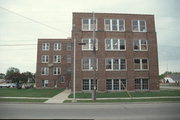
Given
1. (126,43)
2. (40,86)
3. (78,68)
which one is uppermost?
(126,43)

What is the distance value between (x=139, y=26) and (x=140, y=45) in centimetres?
342

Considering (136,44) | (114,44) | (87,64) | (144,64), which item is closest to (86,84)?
(87,64)

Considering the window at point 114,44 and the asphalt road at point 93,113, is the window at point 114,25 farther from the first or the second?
the asphalt road at point 93,113

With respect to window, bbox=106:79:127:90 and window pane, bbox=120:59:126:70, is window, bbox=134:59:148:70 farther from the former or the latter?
window, bbox=106:79:127:90

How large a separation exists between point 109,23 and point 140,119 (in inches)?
854

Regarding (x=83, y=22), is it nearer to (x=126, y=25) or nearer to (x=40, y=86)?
(x=126, y=25)

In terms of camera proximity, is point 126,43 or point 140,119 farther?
point 126,43

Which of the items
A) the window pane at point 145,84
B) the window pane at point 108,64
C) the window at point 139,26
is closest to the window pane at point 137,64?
the window pane at point 145,84

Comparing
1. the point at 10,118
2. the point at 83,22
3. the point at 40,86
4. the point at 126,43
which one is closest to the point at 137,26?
the point at 126,43

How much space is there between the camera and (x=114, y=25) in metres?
28.1

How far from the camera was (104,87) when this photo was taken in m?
26.4

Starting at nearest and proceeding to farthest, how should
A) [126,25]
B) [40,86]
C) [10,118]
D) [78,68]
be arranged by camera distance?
[10,118] < [78,68] < [126,25] < [40,86]

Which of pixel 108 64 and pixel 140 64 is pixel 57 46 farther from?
pixel 140 64

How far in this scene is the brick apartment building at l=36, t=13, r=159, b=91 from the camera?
2659cm
